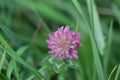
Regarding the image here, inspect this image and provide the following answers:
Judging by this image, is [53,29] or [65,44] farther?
[53,29]

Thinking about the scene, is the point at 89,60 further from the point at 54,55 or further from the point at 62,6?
the point at 62,6

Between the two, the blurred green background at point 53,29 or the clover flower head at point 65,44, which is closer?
the clover flower head at point 65,44

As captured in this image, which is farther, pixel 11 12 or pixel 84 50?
pixel 11 12

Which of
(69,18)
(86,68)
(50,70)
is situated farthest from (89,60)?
(69,18)

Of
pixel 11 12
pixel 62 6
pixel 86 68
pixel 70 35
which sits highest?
pixel 11 12

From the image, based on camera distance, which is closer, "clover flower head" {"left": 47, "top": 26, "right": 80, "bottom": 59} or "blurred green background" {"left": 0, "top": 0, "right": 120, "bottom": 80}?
"clover flower head" {"left": 47, "top": 26, "right": 80, "bottom": 59}

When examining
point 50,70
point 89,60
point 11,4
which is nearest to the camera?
point 50,70

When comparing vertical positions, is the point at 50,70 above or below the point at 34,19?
below

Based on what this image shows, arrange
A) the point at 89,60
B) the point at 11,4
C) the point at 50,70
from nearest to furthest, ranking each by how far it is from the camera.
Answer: the point at 50,70, the point at 89,60, the point at 11,4
